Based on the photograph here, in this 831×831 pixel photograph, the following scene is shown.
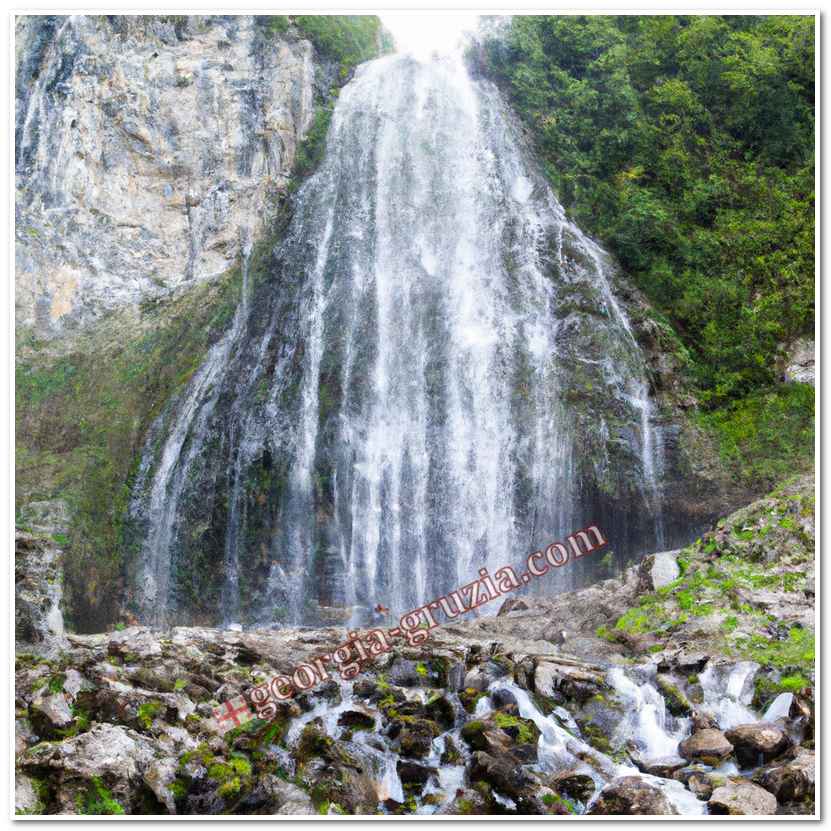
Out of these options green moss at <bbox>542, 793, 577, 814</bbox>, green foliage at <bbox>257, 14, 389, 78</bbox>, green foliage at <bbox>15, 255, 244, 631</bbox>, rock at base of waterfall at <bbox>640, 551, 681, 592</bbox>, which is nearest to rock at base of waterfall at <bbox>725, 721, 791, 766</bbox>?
green moss at <bbox>542, 793, 577, 814</bbox>

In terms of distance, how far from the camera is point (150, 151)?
1002 cm

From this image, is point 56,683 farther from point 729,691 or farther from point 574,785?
point 729,691

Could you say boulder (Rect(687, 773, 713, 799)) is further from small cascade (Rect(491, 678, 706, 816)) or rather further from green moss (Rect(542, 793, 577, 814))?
green moss (Rect(542, 793, 577, 814))

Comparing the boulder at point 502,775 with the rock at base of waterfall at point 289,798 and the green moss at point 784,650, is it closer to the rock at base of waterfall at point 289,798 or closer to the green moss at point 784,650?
the rock at base of waterfall at point 289,798

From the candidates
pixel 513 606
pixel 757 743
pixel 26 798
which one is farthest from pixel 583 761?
pixel 26 798

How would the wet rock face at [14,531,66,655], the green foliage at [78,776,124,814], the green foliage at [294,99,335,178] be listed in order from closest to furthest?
the green foliage at [78,776,124,814] < the wet rock face at [14,531,66,655] < the green foliage at [294,99,335,178]

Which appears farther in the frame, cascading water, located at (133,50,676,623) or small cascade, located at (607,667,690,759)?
cascading water, located at (133,50,676,623)

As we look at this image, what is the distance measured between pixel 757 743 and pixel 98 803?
3.75 meters

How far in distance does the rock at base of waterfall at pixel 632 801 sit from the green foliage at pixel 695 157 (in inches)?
202

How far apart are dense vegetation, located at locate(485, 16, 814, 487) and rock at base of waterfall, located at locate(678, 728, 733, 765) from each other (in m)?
3.51

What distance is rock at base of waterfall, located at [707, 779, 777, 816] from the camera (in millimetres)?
4547

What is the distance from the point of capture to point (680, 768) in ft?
16.2

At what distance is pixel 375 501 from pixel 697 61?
274 inches
